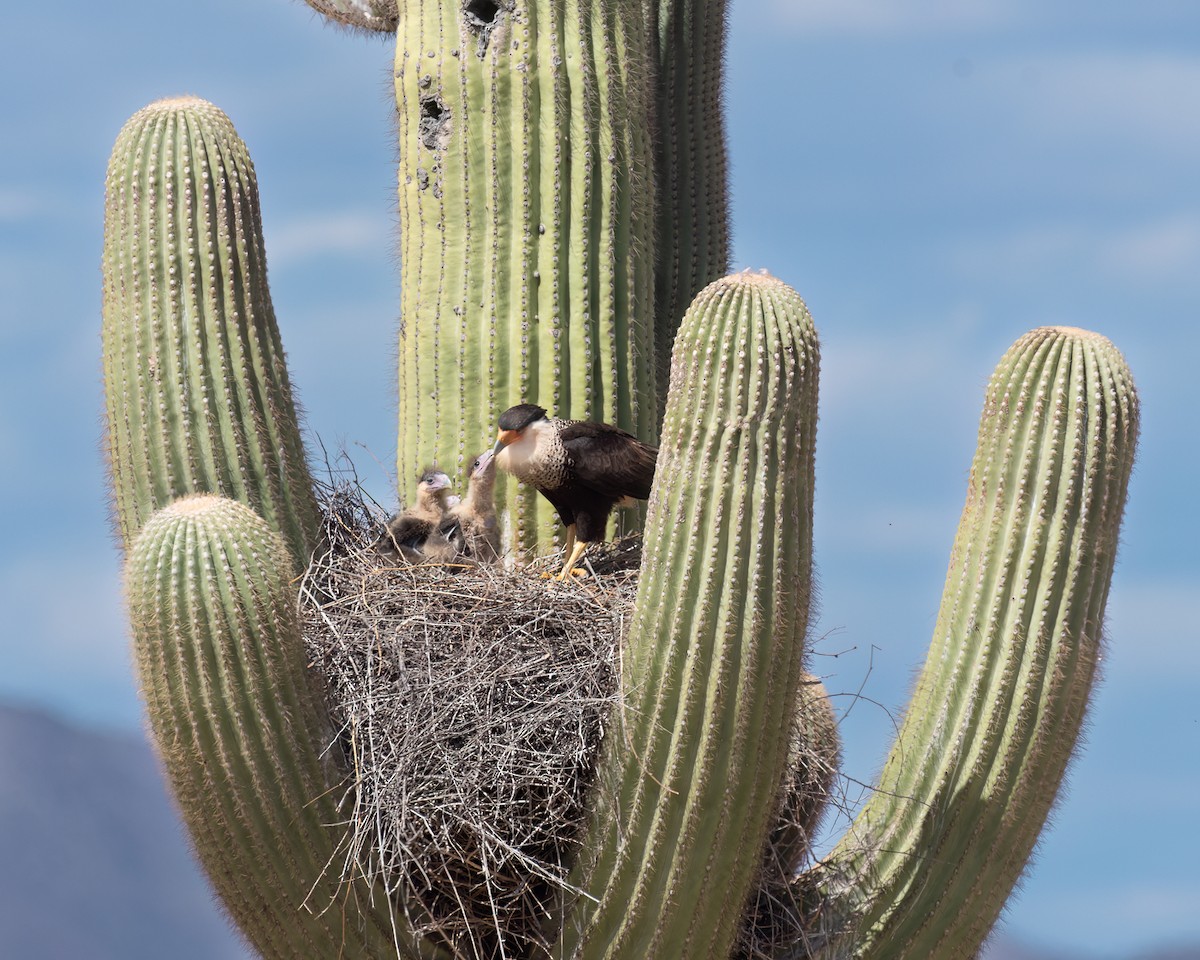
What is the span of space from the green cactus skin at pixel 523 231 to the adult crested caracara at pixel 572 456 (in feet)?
1.51

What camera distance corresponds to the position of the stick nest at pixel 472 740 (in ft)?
24.5

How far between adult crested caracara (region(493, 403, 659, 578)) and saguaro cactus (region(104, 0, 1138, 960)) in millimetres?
529

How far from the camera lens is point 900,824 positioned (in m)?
7.91

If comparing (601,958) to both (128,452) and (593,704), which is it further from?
(128,452)

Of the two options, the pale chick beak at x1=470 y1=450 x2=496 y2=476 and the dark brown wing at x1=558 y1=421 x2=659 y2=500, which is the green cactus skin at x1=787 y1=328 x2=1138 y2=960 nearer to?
the dark brown wing at x1=558 y1=421 x2=659 y2=500

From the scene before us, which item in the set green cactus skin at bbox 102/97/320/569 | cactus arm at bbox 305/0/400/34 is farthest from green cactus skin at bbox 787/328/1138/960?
cactus arm at bbox 305/0/400/34

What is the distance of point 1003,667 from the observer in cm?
771

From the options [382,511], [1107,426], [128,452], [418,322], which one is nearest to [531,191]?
[418,322]

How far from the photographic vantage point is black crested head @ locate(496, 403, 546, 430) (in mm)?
8734

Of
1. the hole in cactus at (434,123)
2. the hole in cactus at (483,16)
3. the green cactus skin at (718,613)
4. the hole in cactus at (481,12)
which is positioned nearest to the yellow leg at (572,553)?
the green cactus skin at (718,613)

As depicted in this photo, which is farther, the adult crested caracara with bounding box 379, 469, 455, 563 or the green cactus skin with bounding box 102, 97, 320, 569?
the adult crested caracara with bounding box 379, 469, 455, 563

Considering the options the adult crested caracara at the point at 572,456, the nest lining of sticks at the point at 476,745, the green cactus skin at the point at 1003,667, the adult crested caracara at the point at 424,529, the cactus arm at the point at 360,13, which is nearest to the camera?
the nest lining of sticks at the point at 476,745

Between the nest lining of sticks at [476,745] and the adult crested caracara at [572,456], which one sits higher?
the adult crested caracara at [572,456]

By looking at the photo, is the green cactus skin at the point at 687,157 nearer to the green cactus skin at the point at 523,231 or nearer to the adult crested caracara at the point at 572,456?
the green cactus skin at the point at 523,231
